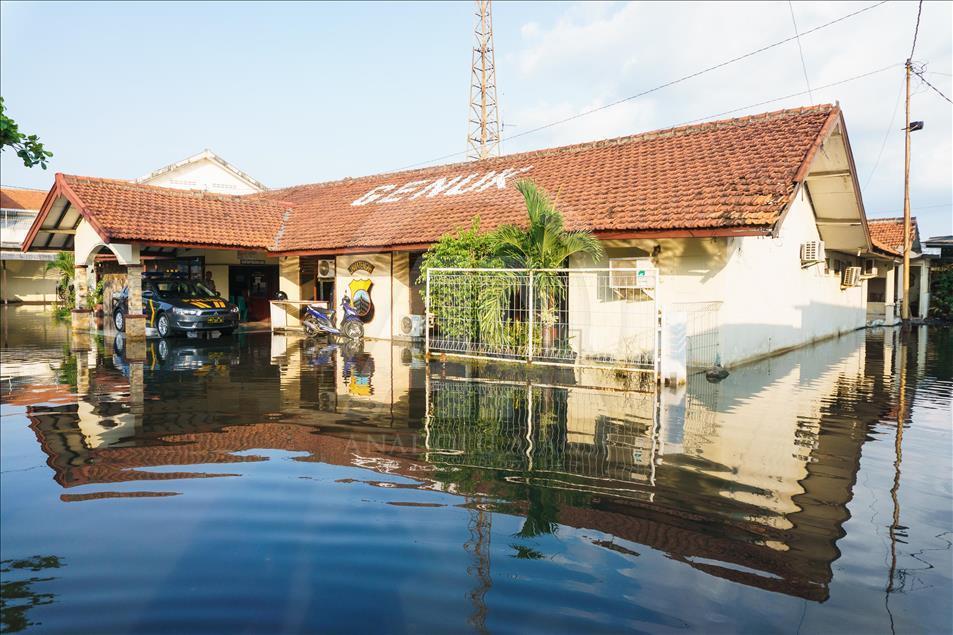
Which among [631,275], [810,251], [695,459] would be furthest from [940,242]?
[695,459]

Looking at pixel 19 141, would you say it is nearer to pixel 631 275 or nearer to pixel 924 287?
pixel 631 275

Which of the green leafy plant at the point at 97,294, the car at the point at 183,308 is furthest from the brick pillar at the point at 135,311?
the green leafy plant at the point at 97,294

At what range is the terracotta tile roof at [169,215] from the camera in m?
16.5

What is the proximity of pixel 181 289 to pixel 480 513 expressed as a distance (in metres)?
16.0

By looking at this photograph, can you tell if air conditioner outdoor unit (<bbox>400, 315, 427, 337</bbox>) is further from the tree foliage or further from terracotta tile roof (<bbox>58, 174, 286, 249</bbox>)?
terracotta tile roof (<bbox>58, 174, 286, 249</bbox>)

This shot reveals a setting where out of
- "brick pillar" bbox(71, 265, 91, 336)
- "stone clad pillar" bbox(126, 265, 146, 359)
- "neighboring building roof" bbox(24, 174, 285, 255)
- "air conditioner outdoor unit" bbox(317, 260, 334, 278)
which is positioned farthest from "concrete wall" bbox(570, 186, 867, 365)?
"brick pillar" bbox(71, 265, 91, 336)

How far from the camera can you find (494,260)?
42.0 ft

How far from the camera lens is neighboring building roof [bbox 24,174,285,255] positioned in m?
16.5

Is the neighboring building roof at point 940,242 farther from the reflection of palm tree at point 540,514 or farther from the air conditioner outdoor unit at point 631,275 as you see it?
the reflection of palm tree at point 540,514

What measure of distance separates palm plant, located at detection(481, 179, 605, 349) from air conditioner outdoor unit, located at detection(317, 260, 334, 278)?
27.1 ft

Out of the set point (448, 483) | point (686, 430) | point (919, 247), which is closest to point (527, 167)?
point (686, 430)

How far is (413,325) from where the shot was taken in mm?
17203

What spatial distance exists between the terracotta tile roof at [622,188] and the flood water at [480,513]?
3803mm

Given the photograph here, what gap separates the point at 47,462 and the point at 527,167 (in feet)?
44.9
